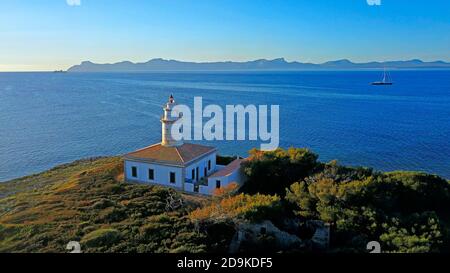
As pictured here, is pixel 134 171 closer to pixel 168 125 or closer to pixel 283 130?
pixel 168 125

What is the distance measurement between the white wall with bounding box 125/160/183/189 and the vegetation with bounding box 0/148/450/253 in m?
0.81

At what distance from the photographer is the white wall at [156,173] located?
685 inches

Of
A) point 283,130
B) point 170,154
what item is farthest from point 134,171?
point 283,130

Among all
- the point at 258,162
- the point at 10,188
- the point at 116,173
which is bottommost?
the point at 10,188

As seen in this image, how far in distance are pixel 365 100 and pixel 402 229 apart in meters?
68.3

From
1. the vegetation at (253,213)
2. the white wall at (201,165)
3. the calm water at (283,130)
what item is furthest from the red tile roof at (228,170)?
the calm water at (283,130)

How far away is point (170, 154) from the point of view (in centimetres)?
1819

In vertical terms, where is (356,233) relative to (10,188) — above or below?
above

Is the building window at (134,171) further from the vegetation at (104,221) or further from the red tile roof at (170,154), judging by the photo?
the vegetation at (104,221)

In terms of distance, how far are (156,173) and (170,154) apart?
1.17 m

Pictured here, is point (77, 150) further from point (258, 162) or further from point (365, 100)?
point (365, 100)

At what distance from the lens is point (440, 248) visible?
10602mm

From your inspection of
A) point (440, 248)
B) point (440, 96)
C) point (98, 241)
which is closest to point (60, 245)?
point (98, 241)
